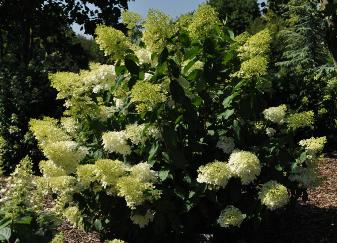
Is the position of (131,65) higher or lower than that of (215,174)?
higher

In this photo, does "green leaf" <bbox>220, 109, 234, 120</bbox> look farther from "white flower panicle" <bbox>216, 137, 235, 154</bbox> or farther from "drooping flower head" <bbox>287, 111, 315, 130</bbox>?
"drooping flower head" <bbox>287, 111, 315, 130</bbox>

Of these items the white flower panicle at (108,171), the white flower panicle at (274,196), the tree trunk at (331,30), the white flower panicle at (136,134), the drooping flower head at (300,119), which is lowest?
the white flower panicle at (274,196)

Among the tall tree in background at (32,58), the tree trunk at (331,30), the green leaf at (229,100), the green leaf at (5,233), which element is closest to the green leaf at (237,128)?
the green leaf at (229,100)

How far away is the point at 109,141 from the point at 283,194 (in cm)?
130

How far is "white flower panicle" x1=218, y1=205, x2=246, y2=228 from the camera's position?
373 centimetres

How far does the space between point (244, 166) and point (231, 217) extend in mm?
443

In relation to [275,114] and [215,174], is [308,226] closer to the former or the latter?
[275,114]

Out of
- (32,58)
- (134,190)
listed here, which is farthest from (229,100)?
(32,58)

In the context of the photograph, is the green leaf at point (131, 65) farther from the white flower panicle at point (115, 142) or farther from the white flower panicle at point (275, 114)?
the white flower panicle at point (275, 114)

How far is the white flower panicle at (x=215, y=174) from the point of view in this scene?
3557mm

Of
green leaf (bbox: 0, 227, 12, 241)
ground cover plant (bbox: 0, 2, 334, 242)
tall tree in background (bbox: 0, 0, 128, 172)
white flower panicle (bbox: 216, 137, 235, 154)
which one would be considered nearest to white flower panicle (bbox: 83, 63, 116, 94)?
ground cover plant (bbox: 0, 2, 334, 242)

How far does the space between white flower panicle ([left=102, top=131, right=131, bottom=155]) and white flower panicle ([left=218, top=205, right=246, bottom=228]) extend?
0.86m

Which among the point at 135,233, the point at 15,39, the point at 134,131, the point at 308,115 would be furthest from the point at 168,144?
the point at 15,39

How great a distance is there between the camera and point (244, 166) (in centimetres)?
354
